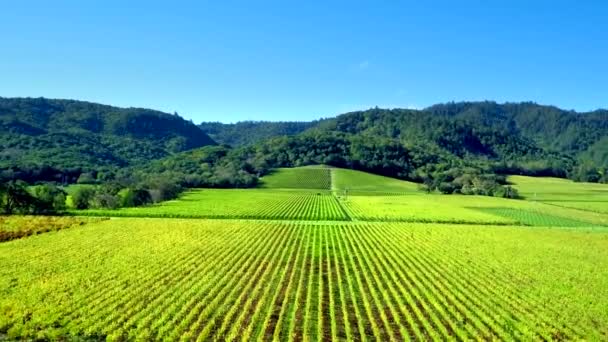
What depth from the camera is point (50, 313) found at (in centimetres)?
2166

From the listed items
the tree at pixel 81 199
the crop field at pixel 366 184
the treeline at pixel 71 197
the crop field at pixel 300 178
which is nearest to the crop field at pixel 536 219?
the crop field at pixel 366 184

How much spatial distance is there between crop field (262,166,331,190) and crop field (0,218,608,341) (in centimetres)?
10358

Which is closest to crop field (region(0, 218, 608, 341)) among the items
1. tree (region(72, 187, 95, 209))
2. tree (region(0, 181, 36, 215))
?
tree (region(0, 181, 36, 215))

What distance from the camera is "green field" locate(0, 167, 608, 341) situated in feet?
68.0

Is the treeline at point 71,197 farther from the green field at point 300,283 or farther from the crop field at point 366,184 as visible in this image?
the crop field at point 366,184

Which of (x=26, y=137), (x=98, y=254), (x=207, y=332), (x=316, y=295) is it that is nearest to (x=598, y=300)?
(x=316, y=295)

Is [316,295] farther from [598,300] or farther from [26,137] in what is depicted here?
[26,137]

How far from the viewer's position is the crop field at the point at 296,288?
67.9ft

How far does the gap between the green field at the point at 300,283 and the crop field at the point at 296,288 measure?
0.10m

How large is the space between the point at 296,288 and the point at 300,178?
135m

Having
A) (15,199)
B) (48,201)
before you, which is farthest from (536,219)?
(15,199)

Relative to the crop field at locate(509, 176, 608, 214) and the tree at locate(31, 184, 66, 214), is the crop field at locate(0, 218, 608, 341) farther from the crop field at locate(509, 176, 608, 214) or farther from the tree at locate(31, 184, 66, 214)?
the crop field at locate(509, 176, 608, 214)

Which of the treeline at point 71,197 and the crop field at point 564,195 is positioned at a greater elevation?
the treeline at point 71,197

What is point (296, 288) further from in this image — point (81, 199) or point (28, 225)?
point (81, 199)
